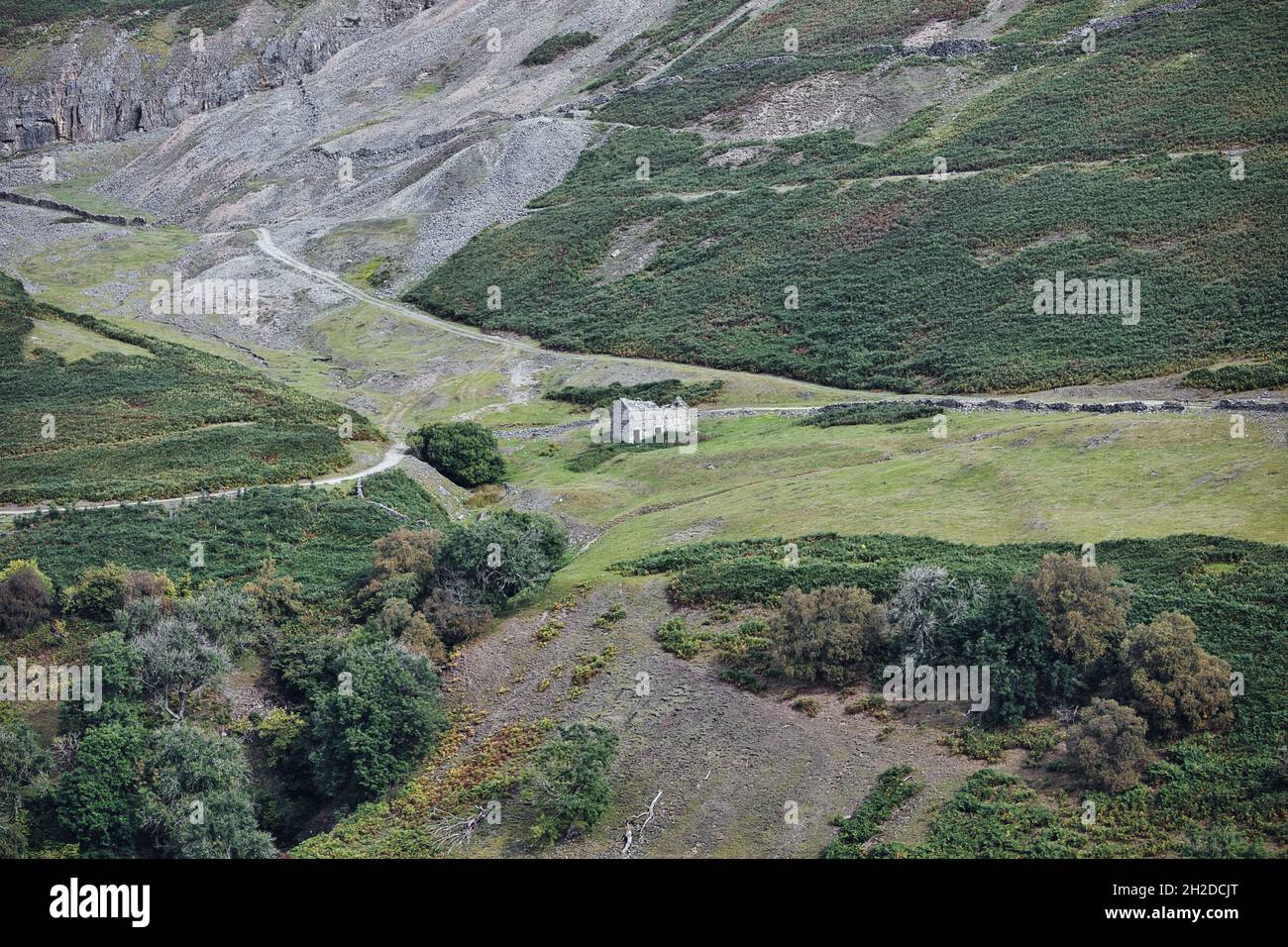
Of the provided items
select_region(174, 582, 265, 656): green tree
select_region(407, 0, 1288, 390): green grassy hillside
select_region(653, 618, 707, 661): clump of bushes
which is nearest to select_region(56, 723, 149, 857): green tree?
select_region(174, 582, 265, 656): green tree

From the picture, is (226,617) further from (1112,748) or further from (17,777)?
(1112,748)

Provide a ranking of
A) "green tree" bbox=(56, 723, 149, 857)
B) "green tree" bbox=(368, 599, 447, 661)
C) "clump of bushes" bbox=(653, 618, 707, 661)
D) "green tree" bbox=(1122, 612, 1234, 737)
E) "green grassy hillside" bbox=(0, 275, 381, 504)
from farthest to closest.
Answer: "green grassy hillside" bbox=(0, 275, 381, 504) → "green tree" bbox=(368, 599, 447, 661) → "clump of bushes" bbox=(653, 618, 707, 661) → "green tree" bbox=(56, 723, 149, 857) → "green tree" bbox=(1122, 612, 1234, 737)

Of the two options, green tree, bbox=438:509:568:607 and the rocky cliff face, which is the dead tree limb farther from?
the rocky cliff face

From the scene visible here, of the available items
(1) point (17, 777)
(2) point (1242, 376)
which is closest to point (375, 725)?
(1) point (17, 777)

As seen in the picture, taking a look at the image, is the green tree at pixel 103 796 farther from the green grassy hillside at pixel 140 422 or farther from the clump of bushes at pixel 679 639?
the green grassy hillside at pixel 140 422

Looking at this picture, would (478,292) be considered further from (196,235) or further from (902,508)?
(902,508)

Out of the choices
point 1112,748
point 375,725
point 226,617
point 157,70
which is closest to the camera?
point 1112,748

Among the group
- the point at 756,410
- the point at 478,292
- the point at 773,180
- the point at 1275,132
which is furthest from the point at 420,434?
the point at 1275,132
